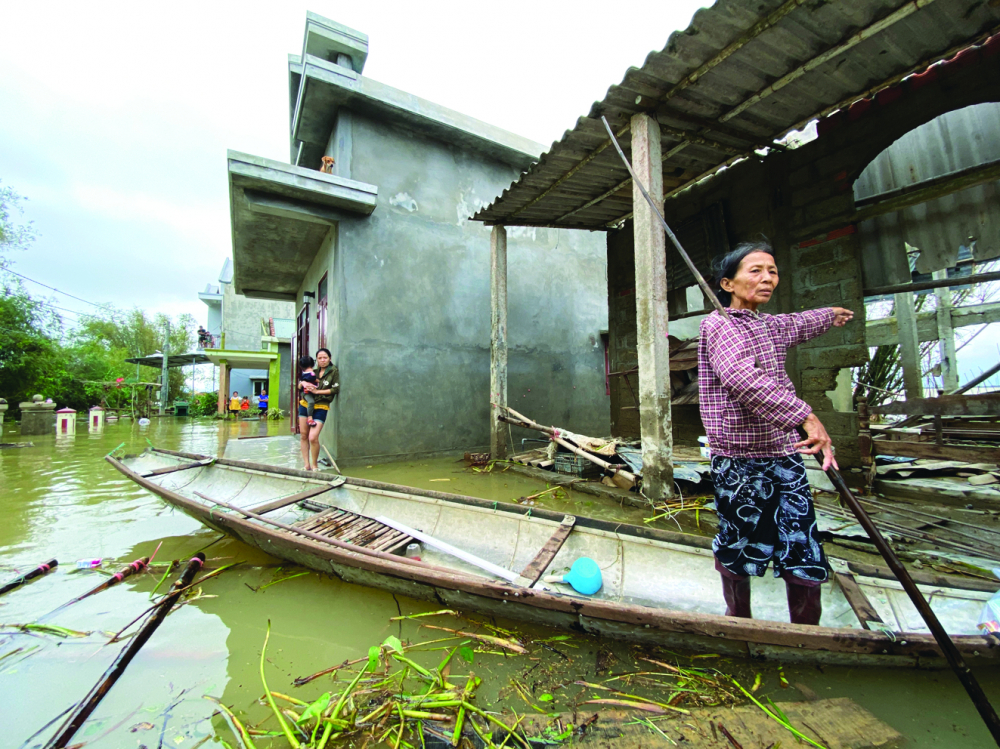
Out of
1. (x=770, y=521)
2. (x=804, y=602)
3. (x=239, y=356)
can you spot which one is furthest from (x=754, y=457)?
(x=239, y=356)

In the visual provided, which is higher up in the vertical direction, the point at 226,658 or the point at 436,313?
the point at 436,313

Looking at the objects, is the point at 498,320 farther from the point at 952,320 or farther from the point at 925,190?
the point at 952,320

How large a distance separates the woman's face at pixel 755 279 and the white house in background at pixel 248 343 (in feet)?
55.1

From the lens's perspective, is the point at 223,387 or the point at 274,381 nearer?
the point at 274,381

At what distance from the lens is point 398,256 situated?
23.4 ft

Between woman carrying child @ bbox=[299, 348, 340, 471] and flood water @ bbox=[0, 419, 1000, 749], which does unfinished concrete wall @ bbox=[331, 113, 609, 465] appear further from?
flood water @ bbox=[0, 419, 1000, 749]

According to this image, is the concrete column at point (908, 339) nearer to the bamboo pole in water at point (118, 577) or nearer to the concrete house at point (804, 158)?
the concrete house at point (804, 158)

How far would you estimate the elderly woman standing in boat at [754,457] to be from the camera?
5.30 ft

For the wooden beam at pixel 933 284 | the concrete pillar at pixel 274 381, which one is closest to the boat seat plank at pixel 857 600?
the wooden beam at pixel 933 284

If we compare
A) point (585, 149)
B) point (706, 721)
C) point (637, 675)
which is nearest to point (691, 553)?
point (637, 675)

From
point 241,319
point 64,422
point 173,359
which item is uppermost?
point 241,319

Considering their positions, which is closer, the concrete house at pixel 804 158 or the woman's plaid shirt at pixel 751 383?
the woman's plaid shirt at pixel 751 383

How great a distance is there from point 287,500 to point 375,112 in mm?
6493

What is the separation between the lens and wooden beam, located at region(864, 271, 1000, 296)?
3.83m
